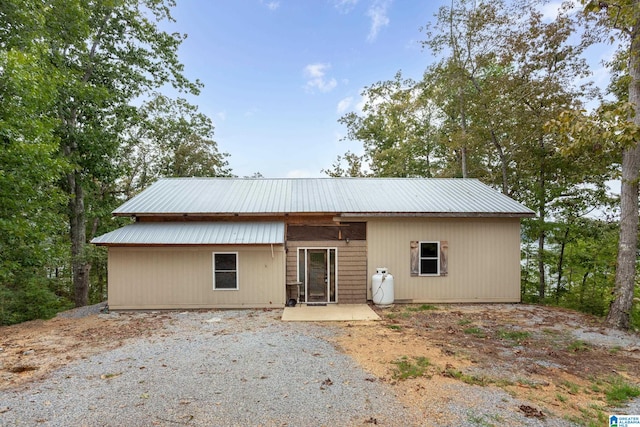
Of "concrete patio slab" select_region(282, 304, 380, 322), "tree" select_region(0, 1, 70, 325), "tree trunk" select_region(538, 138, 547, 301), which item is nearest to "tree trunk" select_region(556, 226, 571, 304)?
"tree trunk" select_region(538, 138, 547, 301)

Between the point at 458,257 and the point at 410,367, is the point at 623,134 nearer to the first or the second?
the point at 458,257

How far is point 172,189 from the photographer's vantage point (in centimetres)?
1112

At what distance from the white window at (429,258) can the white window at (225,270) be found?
5688 mm

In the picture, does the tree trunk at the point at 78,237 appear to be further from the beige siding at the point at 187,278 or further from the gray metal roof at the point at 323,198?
the beige siding at the point at 187,278

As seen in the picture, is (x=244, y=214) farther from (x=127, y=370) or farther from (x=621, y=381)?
(x=621, y=381)

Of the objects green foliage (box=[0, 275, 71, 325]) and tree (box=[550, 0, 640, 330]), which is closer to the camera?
tree (box=[550, 0, 640, 330])

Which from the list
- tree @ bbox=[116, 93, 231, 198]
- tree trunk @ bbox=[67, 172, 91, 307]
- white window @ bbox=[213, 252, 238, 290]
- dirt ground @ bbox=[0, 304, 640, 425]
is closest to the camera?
dirt ground @ bbox=[0, 304, 640, 425]

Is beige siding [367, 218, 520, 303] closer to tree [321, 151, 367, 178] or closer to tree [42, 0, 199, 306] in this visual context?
tree [42, 0, 199, 306]

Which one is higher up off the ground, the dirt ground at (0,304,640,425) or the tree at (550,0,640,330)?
the tree at (550,0,640,330)

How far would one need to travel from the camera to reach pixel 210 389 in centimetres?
409

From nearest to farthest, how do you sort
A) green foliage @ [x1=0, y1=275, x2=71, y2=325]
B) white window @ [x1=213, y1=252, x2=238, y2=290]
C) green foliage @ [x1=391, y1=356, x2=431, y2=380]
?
green foliage @ [x1=391, y1=356, x2=431, y2=380] → white window @ [x1=213, y1=252, x2=238, y2=290] → green foliage @ [x1=0, y1=275, x2=71, y2=325]

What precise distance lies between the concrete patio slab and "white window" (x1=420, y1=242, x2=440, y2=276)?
220 cm

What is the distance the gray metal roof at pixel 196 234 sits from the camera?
8430 mm

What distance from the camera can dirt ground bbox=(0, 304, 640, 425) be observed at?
3996 mm
